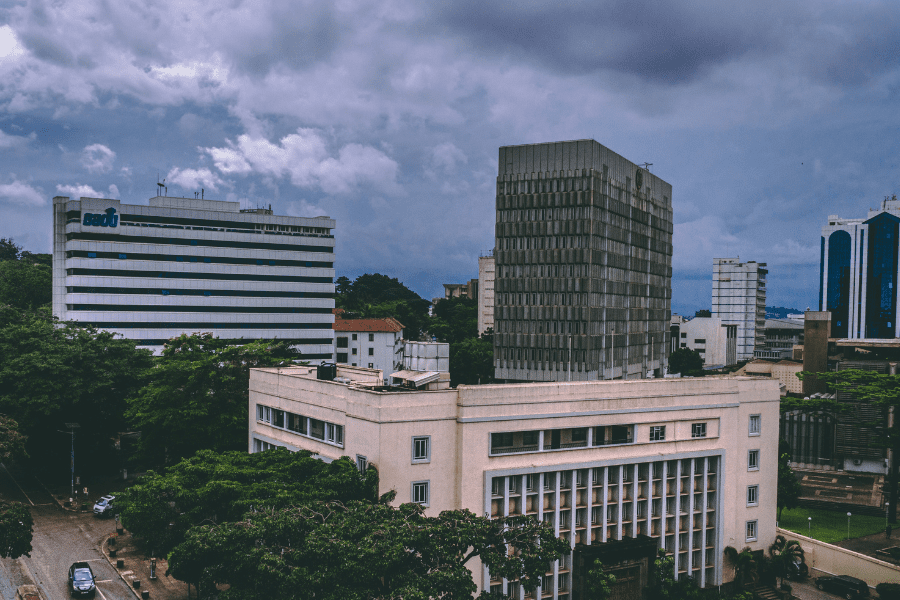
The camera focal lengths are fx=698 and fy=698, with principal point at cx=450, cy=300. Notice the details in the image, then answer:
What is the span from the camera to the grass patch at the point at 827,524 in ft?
197

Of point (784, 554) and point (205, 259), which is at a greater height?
point (205, 259)

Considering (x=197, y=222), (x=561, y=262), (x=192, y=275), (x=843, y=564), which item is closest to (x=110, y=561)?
(x=843, y=564)

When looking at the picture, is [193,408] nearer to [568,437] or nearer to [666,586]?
[568,437]

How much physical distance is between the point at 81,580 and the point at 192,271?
7041cm

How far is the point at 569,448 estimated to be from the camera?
134 ft

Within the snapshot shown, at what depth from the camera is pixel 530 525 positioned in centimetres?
3012

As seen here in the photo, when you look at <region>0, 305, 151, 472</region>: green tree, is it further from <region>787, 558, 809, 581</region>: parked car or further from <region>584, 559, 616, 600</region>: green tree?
<region>787, 558, 809, 581</region>: parked car

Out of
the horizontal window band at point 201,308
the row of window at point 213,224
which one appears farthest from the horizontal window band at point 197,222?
the horizontal window band at point 201,308

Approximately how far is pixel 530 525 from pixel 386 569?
23.6 ft

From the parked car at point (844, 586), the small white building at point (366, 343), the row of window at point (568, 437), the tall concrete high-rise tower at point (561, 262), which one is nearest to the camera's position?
the row of window at point (568, 437)

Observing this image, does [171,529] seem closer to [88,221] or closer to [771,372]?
[88,221]

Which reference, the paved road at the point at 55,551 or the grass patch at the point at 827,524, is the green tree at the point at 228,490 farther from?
the grass patch at the point at 827,524

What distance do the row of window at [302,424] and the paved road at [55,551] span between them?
12928 mm

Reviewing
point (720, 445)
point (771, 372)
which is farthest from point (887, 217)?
point (720, 445)
